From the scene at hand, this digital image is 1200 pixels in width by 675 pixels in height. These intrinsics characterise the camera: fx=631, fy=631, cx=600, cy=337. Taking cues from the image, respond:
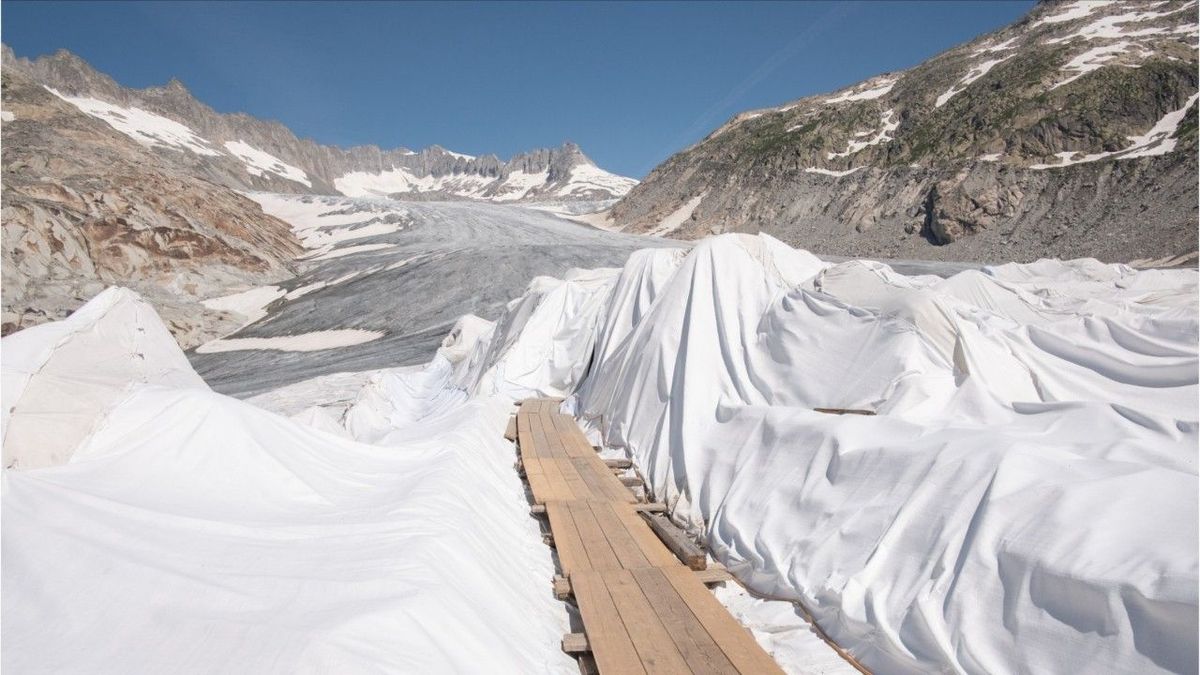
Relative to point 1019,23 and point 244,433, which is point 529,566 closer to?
point 244,433

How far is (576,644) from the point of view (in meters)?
3.55

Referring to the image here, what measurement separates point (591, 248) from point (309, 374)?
67.0ft

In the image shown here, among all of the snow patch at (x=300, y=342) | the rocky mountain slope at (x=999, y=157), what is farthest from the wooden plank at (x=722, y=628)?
the rocky mountain slope at (x=999, y=157)

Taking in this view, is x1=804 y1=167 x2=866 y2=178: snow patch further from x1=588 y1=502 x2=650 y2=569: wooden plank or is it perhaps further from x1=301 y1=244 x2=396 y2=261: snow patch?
x1=588 y1=502 x2=650 y2=569: wooden plank

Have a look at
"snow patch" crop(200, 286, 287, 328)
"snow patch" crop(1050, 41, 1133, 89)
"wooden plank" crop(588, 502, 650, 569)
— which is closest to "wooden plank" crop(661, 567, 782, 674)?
"wooden plank" crop(588, 502, 650, 569)

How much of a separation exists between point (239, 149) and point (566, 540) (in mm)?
142395

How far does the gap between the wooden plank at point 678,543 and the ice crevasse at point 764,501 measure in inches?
15.7

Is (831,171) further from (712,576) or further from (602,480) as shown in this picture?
(712,576)

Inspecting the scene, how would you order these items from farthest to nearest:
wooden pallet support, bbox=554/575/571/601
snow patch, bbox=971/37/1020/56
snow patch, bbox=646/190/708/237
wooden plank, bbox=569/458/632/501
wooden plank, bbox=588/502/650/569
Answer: snow patch, bbox=646/190/708/237 < snow patch, bbox=971/37/1020/56 < wooden plank, bbox=569/458/632/501 < wooden plank, bbox=588/502/650/569 < wooden pallet support, bbox=554/575/571/601

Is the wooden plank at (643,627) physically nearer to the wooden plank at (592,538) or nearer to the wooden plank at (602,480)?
the wooden plank at (592,538)

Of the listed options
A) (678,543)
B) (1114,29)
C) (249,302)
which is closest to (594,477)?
(678,543)

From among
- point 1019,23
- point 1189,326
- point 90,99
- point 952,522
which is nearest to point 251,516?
point 952,522

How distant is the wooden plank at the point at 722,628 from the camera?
327 centimetres

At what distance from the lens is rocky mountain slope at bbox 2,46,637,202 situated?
287 feet
